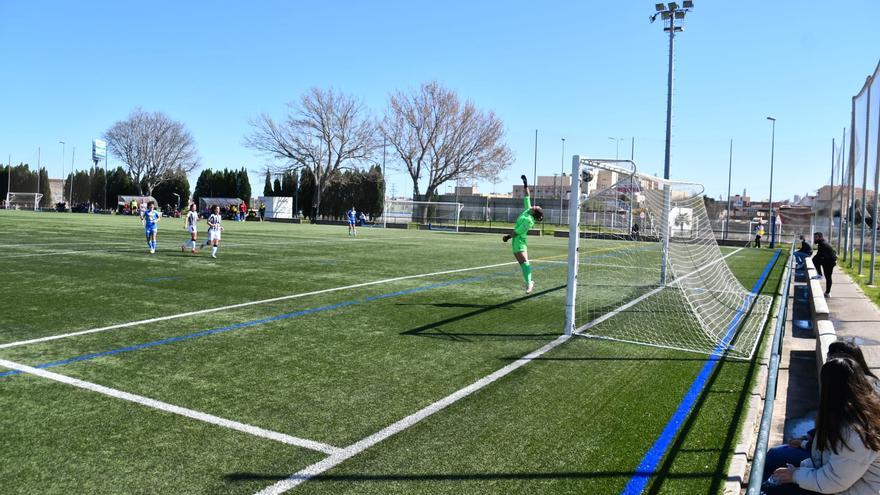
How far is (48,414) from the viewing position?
4.80 m

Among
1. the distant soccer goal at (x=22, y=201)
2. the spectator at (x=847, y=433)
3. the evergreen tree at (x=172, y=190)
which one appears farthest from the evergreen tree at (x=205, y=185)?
the spectator at (x=847, y=433)

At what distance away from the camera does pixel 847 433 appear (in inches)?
123

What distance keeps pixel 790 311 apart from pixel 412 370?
1030 cm

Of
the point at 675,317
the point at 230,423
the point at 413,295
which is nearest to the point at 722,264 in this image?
the point at 675,317

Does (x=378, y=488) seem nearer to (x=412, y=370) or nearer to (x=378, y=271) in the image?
(x=412, y=370)

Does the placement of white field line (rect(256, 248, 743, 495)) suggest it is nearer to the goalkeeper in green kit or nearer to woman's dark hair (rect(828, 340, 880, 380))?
woman's dark hair (rect(828, 340, 880, 380))

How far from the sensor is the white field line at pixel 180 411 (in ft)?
14.4

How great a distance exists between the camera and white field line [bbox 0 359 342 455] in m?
4.39

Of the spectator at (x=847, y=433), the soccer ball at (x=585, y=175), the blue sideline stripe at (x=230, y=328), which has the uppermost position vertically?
the soccer ball at (x=585, y=175)

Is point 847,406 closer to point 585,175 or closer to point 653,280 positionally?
point 585,175

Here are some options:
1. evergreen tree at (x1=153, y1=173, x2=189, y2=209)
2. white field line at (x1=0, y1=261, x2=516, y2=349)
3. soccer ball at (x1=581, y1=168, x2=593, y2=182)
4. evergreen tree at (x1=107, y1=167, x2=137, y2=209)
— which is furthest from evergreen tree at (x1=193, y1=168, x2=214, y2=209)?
soccer ball at (x1=581, y1=168, x2=593, y2=182)

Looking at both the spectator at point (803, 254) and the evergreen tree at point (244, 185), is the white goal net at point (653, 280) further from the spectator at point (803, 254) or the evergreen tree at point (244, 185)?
the evergreen tree at point (244, 185)

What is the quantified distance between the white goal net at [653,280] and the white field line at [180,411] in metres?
4.99

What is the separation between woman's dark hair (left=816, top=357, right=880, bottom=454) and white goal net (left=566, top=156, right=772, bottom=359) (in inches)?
182
